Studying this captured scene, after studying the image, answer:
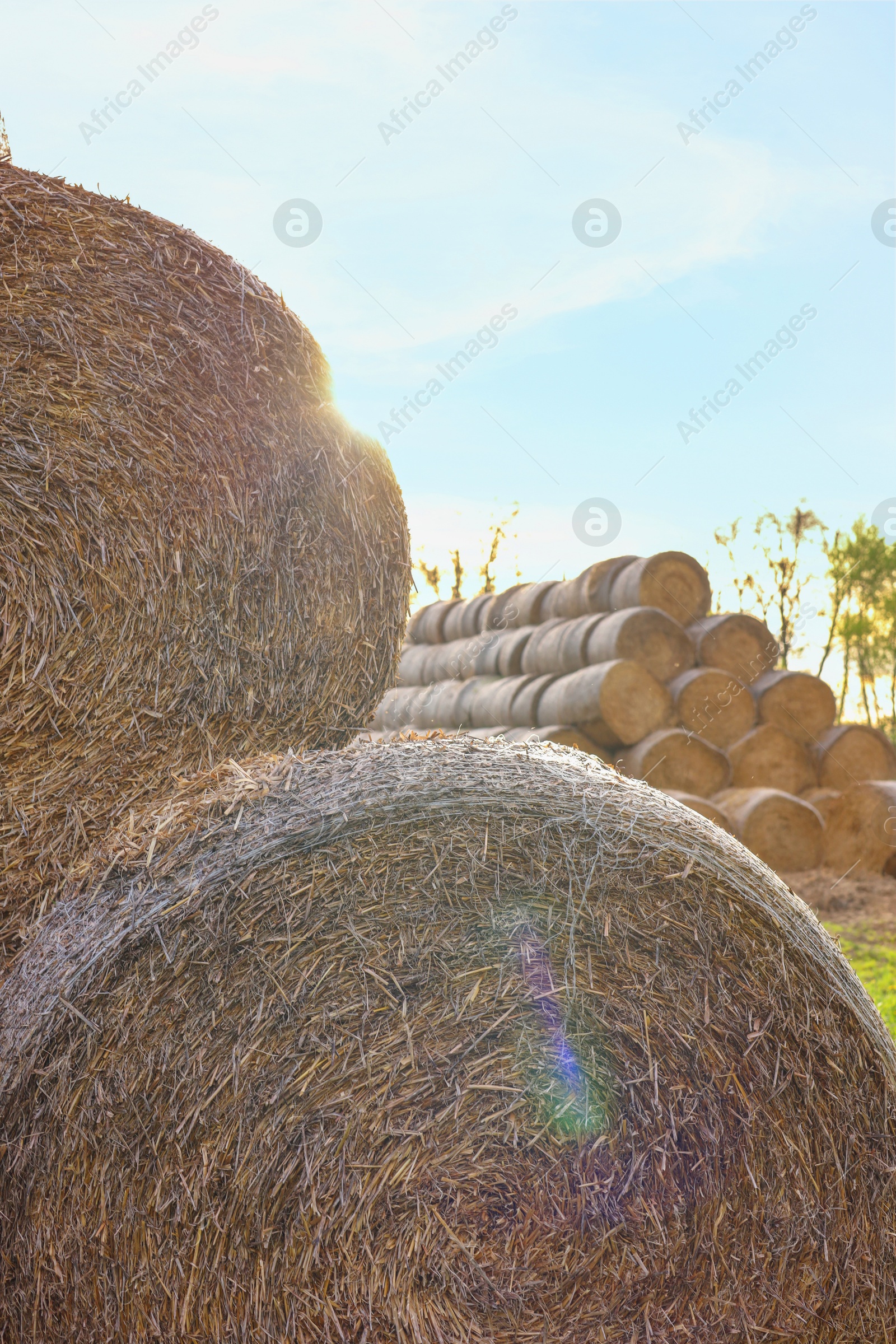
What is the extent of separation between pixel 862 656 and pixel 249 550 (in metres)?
20.1

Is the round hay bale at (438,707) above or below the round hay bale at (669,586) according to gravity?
below

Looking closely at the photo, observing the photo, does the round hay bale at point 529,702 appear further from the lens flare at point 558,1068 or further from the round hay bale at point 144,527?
the lens flare at point 558,1068

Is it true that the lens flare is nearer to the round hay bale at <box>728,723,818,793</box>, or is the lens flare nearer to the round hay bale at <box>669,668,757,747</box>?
the round hay bale at <box>669,668,757,747</box>

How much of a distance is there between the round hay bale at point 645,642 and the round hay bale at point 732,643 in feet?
0.46

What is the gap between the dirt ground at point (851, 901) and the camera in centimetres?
661

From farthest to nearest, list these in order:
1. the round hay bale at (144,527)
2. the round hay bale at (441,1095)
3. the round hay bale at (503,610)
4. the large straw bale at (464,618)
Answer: the large straw bale at (464,618), the round hay bale at (503,610), the round hay bale at (144,527), the round hay bale at (441,1095)

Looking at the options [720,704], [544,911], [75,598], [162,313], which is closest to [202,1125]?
[544,911]

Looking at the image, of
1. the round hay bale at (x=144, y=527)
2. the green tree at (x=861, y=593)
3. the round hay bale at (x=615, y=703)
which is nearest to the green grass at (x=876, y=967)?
the round hay bale at (x=615, y=703)

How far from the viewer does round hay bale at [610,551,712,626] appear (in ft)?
22.5

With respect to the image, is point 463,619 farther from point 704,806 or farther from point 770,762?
point 704,806

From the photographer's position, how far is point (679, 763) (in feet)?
21.3

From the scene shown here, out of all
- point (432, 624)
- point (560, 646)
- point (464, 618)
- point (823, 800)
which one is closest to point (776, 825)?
point (823, 800)

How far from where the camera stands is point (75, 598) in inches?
108

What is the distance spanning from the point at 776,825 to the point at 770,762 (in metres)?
0.52
